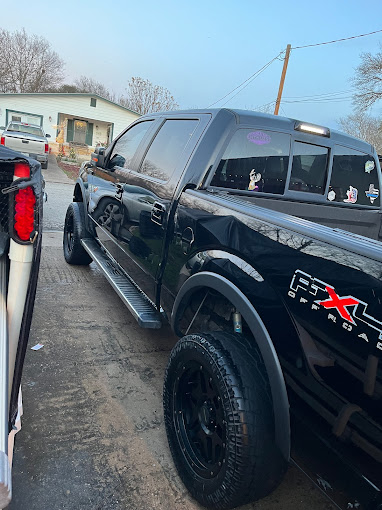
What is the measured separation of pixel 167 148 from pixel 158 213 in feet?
2.10

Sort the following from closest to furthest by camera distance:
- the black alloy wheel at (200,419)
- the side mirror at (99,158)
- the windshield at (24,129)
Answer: the black alloy wheel at (200,419) < the side mirror at (99,158) < the windshield at (24,129)

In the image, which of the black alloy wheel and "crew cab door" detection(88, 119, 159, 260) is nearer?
the black alloy wheel

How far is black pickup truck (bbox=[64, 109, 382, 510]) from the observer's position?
53.6 inches

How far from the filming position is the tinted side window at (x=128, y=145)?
12.2ft

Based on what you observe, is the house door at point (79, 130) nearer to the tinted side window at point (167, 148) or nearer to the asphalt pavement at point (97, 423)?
the asphalt pavement at point (97, 423)

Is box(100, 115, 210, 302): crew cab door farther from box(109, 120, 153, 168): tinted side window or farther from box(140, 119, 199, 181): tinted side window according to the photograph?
box(109, 120, 153, 168): tinted side window

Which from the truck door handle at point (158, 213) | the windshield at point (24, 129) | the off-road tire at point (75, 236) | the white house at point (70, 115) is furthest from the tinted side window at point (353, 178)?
the white house at point (70, 115)

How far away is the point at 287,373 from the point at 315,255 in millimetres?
508

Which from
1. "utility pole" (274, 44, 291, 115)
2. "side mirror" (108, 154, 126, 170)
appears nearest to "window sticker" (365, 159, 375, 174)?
"side mirror" (108, 154, 126, 170)

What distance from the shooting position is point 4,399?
4.54 ft

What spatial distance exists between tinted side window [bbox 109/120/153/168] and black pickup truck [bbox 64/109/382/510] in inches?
3.1

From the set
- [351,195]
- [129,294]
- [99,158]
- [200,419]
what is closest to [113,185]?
[99,158]

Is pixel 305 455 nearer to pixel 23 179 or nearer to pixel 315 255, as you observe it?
pixel 315 255

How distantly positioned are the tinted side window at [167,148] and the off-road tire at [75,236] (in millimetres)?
1756
